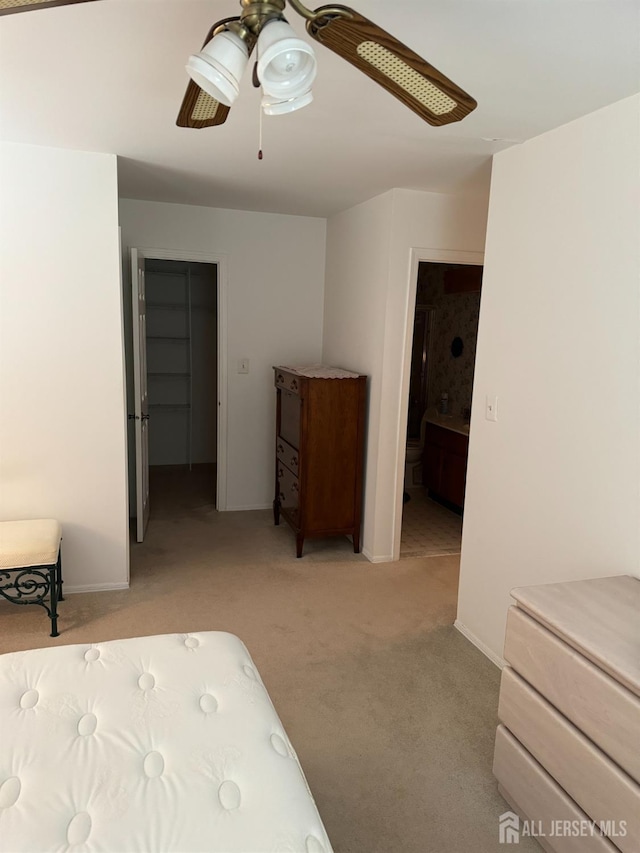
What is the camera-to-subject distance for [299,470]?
3.96 m

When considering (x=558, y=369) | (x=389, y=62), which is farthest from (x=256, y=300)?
(x=389, y=62)

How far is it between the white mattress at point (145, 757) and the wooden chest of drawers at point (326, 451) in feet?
7.04

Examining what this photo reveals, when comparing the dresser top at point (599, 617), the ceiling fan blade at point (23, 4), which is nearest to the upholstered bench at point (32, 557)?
the dresser top at point (599, 617)

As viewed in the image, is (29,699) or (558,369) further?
(558,369)

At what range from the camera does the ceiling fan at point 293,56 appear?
47.3 inches

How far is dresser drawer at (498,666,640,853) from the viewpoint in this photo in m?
1.46

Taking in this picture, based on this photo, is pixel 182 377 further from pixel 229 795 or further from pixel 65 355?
pixel 229 795

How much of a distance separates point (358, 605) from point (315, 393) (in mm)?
1375

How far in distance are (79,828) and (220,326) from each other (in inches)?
149

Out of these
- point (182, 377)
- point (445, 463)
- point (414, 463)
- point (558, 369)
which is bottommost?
point (414, 463)

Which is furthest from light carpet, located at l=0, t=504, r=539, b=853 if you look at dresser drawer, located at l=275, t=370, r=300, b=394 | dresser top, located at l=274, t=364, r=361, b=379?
dresser top, located at l=274, t=364, r=361, b=379

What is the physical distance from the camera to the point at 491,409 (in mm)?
2805

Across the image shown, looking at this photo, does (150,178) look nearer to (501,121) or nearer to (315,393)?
(315,393)
